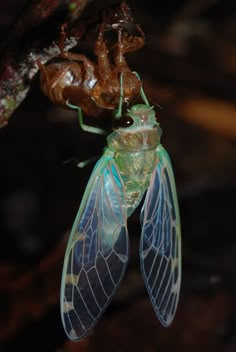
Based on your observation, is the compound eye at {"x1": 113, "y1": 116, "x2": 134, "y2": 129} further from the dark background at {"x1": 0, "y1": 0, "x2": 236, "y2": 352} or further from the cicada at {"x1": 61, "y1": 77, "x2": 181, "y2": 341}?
the dark background at {"x1": 0, "y1": 0, "x2": 236, "y2": 352}

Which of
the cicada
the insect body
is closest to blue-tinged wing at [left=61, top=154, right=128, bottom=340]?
the cicada

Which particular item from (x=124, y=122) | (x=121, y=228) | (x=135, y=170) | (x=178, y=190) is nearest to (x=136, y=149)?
(x=135, y=170)

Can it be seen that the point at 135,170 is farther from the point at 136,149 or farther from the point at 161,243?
the point at 161,243

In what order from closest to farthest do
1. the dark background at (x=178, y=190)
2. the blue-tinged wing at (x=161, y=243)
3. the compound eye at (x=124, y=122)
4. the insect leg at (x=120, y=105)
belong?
the insect leg at (x=120, y=105) → the compound eye at (x=124, y=122) → the blue-tinged wing at (x=161, y=243) → the dark background at (x=178, y=190)

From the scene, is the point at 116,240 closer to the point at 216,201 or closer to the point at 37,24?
the point at 37,24

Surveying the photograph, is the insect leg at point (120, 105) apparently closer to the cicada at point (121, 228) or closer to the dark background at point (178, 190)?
the cicada at point (121, 228)

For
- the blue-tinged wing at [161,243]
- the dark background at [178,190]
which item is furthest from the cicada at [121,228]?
the dark background at [178,190]
